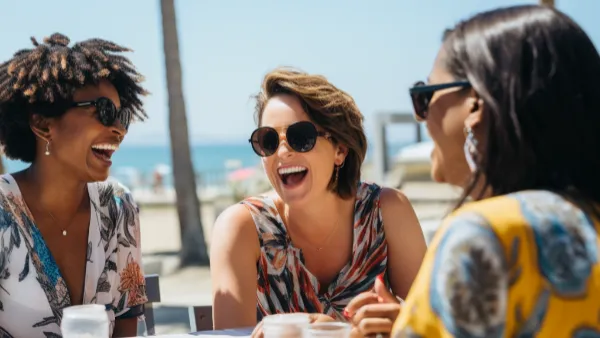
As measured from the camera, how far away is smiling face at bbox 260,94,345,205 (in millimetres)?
2889

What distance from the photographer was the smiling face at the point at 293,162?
2.89 meters

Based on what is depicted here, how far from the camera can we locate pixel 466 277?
120 cm

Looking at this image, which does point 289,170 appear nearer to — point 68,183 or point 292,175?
point 292,175

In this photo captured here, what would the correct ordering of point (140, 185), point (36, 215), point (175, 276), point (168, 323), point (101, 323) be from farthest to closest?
point (140, 185)
point (175, 276)
point (168, 323)
point (36, 215)
point (101, 323)

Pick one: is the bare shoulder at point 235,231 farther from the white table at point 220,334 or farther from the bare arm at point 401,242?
the bare arm at point 401,242

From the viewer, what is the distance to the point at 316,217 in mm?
3070

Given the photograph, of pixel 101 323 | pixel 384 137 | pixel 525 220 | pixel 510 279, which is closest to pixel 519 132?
pixel 525 220

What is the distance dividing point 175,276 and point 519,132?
10.8m

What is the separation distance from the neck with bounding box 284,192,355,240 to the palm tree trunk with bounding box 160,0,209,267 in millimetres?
9138

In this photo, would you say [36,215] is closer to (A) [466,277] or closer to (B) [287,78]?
(B) [287,78]

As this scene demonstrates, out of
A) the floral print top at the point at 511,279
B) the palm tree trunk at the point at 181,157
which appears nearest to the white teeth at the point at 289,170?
the floral print top at the point at 511,279

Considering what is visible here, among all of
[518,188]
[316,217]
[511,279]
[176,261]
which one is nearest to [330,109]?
[316,217]

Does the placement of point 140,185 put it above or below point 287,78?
below

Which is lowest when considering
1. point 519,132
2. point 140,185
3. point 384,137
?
point 140,185
